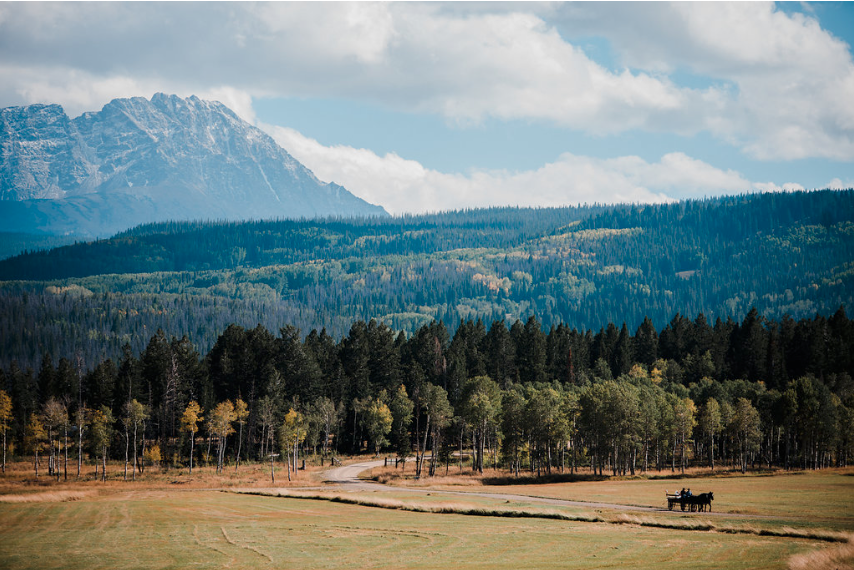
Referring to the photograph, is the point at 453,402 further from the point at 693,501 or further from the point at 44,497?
the point at 693,501

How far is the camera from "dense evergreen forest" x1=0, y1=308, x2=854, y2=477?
352ft

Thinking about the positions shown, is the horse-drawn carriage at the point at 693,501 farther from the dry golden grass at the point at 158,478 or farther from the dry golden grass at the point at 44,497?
the dry golden grass at the point at 44,497

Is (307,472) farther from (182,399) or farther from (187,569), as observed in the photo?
(187,569)

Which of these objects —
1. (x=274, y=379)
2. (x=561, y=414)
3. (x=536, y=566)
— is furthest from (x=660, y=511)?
(x=274, y=379)

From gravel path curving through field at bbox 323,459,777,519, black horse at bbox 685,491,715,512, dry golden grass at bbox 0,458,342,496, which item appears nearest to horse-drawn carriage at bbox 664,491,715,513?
black horse at bbox 685,491,715,512

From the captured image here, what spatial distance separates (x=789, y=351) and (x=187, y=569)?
147888 millimetres

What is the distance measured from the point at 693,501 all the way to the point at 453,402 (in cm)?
8825

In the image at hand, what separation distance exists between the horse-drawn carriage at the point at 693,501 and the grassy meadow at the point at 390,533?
2590 millimetres

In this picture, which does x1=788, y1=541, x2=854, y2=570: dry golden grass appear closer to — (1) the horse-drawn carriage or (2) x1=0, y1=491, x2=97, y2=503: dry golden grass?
(1) the horse-drawn carriage

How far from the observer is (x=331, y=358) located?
477 feet

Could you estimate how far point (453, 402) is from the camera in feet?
478

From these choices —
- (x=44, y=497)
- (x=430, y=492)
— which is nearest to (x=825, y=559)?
(x=430, y=492)

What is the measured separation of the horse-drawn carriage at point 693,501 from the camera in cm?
5872

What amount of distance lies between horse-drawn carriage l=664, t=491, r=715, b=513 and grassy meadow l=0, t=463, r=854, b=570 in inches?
102
